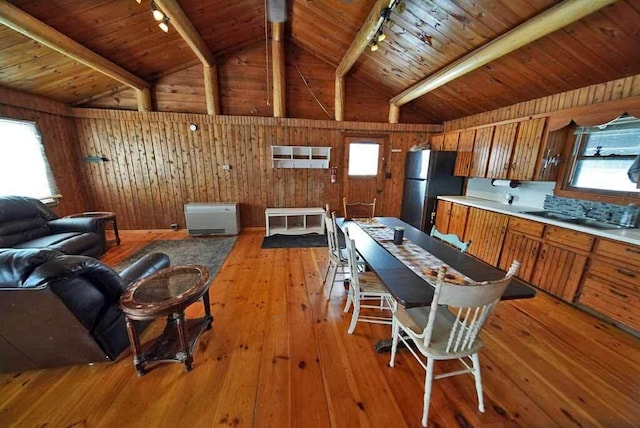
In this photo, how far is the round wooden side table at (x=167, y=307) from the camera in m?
1.35

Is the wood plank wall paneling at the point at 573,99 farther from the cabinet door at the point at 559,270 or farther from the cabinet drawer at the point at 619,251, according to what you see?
the cabinet door at the point at 559,270

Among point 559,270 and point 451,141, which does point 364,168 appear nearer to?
point 451,141

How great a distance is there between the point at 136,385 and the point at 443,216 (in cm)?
449

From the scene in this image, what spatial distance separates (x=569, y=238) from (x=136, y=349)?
3.92 meters

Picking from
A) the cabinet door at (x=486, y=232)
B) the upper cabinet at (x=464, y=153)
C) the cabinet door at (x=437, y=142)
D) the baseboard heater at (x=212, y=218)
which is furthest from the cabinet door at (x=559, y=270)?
the baseboard heater at (x=212, y=218)

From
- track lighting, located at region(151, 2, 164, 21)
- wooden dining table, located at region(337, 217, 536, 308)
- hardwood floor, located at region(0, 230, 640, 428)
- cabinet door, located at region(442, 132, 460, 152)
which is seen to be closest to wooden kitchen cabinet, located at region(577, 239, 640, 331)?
hardwood floor, located at region(0, 230, 640, 428)

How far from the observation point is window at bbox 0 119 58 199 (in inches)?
121

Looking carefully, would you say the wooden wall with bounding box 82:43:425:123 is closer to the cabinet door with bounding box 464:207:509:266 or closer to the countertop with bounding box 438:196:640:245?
the cabinet door with bounding box 464:207:509:266

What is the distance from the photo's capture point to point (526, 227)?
2.69 meters

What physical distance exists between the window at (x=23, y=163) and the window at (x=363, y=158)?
5226 mm

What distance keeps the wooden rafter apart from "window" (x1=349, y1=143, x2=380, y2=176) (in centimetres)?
72

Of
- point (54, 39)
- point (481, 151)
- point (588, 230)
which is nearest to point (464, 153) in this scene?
point (481, 151)

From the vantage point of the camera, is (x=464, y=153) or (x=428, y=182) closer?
(x=464, y=153)

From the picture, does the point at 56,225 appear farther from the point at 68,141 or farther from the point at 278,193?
the point at 278,193
